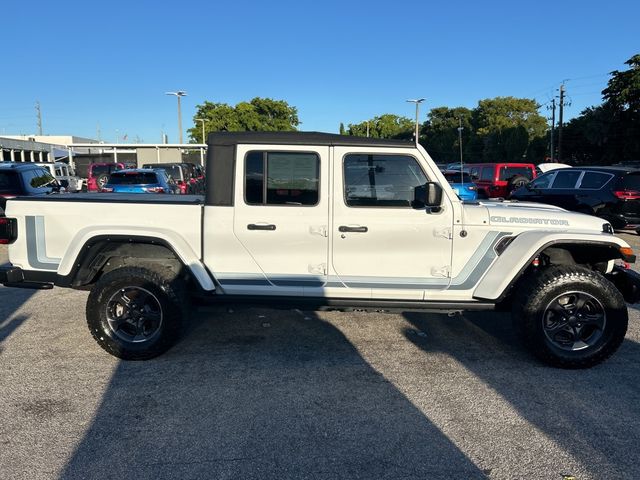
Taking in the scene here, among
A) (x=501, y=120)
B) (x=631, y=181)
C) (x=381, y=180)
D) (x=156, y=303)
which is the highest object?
(x=501, y=120)

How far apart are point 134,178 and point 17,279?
9.69 meters

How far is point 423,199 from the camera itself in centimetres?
399

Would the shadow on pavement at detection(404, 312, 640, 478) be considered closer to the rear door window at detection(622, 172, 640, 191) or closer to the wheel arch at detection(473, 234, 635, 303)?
the wheel arch at detection(473, 234, 635, 303)

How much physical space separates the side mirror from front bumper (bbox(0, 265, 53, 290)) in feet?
10.8

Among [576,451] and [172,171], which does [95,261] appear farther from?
[172,171]

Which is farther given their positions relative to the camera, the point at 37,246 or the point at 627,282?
the point at 627,282

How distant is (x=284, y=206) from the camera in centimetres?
410

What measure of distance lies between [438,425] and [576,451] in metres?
0.83

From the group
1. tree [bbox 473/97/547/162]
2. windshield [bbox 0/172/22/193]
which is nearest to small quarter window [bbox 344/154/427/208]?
windshield [bbox 0/172/22/193]

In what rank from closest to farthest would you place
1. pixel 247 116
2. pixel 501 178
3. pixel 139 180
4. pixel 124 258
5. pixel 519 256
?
pixel 519 256 → pixel 124 258 → pixel 139 180 → pixel 501 178 → pixel 247 116

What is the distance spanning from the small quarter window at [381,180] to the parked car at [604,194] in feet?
27.1

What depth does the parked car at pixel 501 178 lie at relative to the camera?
16.2m

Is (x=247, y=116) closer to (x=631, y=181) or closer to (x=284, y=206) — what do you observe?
(x=631, y=181)

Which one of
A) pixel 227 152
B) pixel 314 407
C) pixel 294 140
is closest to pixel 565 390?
pixel 314 407
